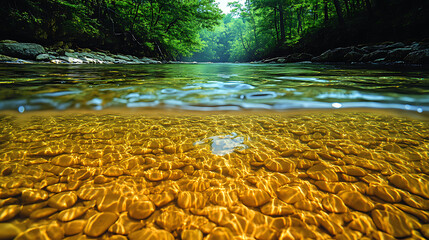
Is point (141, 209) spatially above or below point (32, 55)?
below

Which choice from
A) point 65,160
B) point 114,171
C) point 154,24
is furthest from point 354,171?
point 154,24

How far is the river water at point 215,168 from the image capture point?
3.07 ft

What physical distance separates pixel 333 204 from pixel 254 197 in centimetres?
46

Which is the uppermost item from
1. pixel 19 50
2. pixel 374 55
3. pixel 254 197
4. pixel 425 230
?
pixel 19 50

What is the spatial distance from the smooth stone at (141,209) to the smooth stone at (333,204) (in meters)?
1.01

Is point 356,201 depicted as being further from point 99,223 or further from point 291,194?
point 99,223

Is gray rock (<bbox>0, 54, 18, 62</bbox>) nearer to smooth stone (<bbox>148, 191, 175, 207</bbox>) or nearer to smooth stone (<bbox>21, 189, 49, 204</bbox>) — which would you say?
smooth stone (<bbox>21, 189, 49, 204</bbox>)

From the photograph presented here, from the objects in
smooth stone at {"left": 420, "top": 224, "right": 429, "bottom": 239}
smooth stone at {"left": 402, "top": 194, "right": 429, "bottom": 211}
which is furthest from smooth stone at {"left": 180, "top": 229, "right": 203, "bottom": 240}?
smooth stone at {"left": 402, "top": 194, "right": 429, "bottom": 211}

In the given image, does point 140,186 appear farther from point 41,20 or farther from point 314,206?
point 41,20

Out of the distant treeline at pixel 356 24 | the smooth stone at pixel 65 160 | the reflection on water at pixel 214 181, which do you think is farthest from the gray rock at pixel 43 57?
the distant treeline at pixel 356 24

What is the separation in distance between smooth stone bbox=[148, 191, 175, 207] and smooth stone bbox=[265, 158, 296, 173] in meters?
0.77

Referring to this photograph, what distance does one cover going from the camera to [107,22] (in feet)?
50.2

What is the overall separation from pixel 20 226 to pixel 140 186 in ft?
1.87


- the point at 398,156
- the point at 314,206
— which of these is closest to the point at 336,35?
the point at 398,156
